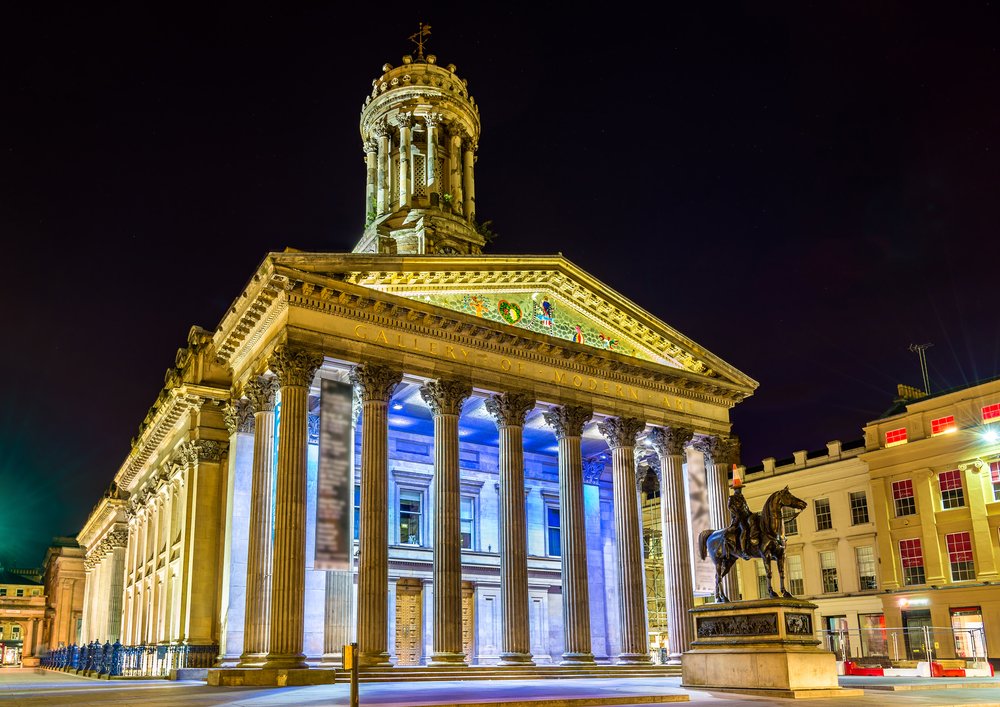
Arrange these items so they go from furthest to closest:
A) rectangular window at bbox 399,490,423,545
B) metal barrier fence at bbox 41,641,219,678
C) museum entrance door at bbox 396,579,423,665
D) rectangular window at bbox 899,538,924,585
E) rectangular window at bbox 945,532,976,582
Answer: rectangular window at bbox 899,538,924,585 < rectangular window at bbox 945,532,976,582 < rectangular window at bbox 399,490,423,545 < museum entrance door at bbox 396,579,423,665 < metal barrier fence at bbox 41,641,219,678

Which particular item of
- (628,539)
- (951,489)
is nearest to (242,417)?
(628,539)

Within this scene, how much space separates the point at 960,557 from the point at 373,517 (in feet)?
108

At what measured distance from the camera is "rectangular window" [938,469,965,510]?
47.2 m

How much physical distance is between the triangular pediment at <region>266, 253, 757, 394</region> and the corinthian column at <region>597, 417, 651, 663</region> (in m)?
3.16

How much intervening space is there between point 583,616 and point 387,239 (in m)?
21.9

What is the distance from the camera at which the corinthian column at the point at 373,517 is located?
27.5 m

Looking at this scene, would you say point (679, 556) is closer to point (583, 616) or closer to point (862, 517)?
point (583, 616)

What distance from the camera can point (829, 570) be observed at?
54.7 metres

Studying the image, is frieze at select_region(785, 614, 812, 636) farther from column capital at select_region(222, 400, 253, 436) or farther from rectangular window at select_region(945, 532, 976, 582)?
rectangular window at select_region(945, 532, 976, 582)

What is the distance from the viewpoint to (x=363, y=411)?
30109 millimetres

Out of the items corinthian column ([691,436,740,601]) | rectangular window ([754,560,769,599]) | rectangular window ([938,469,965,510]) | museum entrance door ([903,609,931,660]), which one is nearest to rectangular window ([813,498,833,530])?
rectangular window ([754,560,769,599])

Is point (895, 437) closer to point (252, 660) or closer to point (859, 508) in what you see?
point (859, 508)

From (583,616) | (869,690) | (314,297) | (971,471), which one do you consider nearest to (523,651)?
(583,616)

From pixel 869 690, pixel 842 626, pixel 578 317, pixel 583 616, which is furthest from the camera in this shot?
pixel 842 626
